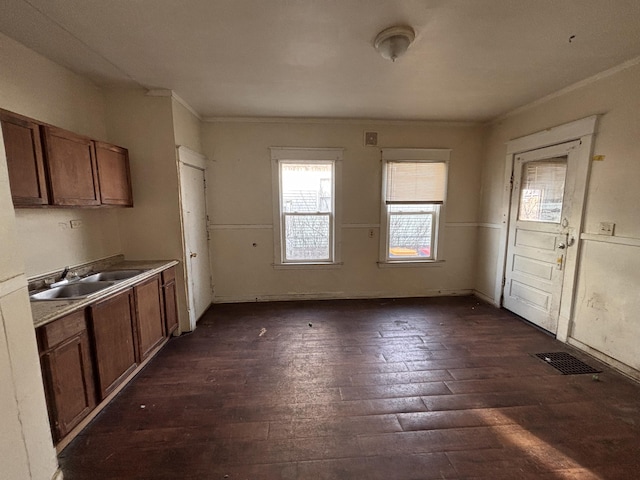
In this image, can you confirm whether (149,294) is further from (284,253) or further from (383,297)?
(383,297)

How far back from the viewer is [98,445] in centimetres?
171

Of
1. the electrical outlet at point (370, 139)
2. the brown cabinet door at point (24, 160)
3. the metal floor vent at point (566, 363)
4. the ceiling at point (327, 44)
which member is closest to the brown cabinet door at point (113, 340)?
the brown cabinet door at point (24, 160)

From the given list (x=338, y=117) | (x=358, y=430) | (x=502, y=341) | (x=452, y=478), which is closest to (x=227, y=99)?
(x=338, y=117)

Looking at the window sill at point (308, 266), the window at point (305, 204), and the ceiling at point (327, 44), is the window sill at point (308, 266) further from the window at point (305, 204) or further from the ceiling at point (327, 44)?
the ceiling at point (327, 44)

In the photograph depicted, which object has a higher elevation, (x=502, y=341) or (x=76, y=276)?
(x=76, y=276)

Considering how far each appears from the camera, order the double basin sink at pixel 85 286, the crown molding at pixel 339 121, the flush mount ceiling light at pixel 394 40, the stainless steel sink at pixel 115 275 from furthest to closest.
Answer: the crown molding at pixel 339 121
the stainless steel sink at pixel 115 275
the double basin sink at pixel 85 286
the flush mount ceiling light at pixel 394 40

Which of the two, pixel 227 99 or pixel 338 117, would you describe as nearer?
pixel 227 99

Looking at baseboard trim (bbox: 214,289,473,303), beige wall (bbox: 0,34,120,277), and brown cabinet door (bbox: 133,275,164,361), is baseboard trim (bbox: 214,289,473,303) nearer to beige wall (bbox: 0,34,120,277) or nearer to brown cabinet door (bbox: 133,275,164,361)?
brown cabinet door (bbox: 133,275,164,361)

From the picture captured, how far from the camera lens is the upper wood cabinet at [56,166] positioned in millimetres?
1705

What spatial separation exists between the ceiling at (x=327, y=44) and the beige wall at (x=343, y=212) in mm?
810

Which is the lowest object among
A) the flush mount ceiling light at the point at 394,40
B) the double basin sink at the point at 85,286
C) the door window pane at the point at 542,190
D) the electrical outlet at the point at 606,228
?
the double basin sink at the point at 85,286

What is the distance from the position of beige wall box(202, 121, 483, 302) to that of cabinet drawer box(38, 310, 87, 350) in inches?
88.0

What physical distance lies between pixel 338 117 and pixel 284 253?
2.10 metres

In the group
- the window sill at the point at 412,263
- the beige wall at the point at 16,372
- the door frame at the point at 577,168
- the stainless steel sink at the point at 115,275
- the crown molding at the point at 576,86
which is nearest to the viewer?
the beige wall at the point at 16,372
